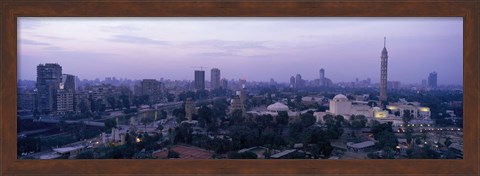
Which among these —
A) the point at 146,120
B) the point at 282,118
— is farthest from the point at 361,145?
the point at 146,120

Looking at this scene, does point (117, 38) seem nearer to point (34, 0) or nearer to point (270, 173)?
point (34, 0)

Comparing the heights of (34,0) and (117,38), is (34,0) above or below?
above

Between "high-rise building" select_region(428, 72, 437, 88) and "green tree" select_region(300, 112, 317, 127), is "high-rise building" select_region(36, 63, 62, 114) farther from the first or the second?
"high-rise building" select_region(428, 72, 437, 88)

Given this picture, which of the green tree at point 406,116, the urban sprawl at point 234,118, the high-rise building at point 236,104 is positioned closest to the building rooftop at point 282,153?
the urban sprawl at point 234,118

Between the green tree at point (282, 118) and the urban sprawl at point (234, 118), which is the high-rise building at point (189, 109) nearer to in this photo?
the urban sprawl at point (234, 118)
